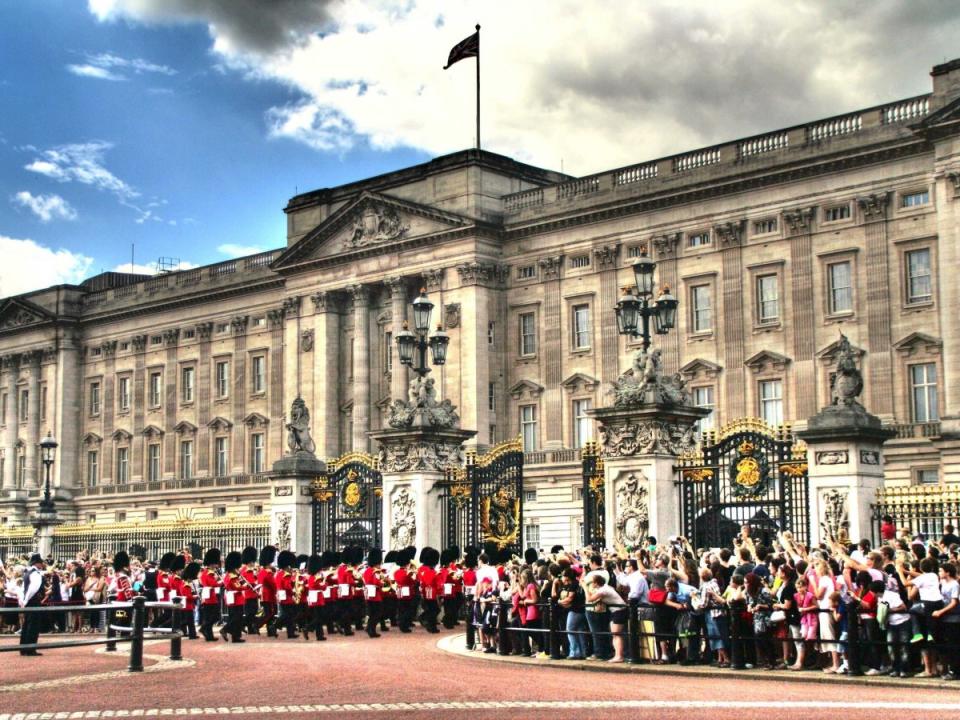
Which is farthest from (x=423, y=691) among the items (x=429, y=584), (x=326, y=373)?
(x=326, y=373)

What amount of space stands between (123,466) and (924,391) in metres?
49.2

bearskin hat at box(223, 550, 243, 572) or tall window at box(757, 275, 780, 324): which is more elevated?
tall window at box(757, 275, 780, 324)

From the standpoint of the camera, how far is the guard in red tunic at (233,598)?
28.7 m

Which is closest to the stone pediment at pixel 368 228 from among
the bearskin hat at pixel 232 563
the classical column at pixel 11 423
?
the classical column at pixel 11 423

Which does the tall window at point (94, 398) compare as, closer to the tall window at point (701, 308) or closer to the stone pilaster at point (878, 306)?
the tall window at point (701, 308)

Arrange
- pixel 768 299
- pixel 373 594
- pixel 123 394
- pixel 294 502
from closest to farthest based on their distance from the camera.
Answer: pixel 373 594, pixel 294 502, pixel 768 299, pixel 123 394

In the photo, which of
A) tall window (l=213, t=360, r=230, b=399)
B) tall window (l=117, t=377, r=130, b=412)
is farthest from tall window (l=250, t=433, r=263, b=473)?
tall window (l=117, t=377, r=130, b=412)

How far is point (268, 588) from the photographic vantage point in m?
30.3

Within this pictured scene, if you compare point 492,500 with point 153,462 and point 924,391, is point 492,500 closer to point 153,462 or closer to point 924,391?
point 924,391

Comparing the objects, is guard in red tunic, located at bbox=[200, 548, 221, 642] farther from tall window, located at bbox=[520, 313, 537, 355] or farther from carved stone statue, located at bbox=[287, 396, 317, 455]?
tall window, located at bbox=[520, 313, 537, 355]

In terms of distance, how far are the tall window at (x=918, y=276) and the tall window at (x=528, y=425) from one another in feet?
58.5

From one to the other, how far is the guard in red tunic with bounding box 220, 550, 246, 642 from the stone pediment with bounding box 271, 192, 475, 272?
1425 inches

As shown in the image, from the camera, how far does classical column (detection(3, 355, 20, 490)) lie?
89.6 m

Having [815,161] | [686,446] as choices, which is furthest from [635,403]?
[815,161]
